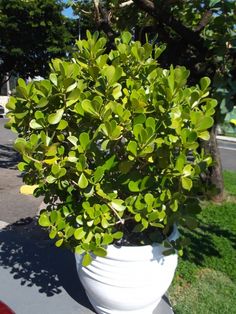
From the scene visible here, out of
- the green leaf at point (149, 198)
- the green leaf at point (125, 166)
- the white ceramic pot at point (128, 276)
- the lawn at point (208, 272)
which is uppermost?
the green leaf at point (125, 166)

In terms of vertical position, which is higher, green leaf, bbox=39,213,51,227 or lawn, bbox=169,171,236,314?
green leaf, bbox=39,213,51,227

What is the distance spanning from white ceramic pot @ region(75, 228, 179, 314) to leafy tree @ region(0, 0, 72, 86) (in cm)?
1851

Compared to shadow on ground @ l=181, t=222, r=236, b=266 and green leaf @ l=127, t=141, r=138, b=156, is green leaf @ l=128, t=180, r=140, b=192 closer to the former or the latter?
green leaf @ l=127, t=141, r=138, b=156

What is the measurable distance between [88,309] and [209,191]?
1382mm

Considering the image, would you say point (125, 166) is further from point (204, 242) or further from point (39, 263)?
point (204, 242)

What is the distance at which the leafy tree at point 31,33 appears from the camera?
20422 mm

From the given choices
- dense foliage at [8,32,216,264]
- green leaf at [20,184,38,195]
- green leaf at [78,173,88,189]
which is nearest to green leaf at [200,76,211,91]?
dense foliage at [8,32,216,264]

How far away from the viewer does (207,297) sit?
11.5 feet

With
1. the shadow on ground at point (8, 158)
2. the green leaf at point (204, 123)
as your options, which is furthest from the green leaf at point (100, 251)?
the shadow on ground at point (8, 158)

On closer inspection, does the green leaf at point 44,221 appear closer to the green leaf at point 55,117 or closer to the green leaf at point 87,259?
the green leaf at point 87,259

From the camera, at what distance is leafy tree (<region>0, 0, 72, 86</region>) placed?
67.0 feet

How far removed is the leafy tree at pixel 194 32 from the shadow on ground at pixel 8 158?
420 centimetres

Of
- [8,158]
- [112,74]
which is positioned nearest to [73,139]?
[112,74]

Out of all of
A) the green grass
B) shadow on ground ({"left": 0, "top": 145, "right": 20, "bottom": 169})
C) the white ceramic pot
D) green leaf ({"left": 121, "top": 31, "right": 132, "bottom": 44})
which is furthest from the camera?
shadow on ground ({"left": 0, "top": 145, "right": 20, "bottom": 169})
